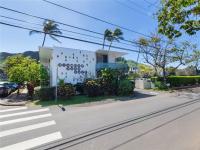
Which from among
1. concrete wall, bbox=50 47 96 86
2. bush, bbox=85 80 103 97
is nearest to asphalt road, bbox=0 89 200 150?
bush, bbox=85 80 103 97

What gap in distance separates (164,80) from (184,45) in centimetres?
751

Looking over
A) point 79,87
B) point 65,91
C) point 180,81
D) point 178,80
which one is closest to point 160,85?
point 178,80

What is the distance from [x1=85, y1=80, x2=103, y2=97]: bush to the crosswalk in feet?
→ 28.2

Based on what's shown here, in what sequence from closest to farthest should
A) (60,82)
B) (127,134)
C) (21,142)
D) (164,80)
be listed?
(21,142) → (127,134) → (60,82) → (164,80)

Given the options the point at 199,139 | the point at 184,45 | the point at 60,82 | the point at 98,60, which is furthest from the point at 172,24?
the point at 184,45

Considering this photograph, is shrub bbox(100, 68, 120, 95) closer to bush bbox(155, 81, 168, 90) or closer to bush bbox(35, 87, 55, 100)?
bush bbox(35, 87, 55, 100)

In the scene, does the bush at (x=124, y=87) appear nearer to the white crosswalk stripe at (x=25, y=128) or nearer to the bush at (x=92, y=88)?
the bush at (x=92, y=88)

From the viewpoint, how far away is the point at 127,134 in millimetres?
7793

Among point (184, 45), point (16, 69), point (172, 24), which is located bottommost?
point (16, 69)

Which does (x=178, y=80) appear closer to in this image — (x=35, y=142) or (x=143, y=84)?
(x=143, y=84)

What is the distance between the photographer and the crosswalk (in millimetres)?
6902

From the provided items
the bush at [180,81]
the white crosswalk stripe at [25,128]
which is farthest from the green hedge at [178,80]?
the white crosswalk stripe at [25,128]

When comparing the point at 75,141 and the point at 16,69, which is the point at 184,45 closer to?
the point at 16,69

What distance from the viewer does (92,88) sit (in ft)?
64.7
